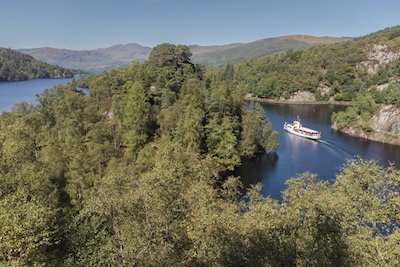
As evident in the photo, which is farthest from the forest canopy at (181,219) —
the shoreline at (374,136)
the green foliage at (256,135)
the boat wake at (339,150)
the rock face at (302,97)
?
the rock face at (302,97)

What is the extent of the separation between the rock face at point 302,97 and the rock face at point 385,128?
230ft

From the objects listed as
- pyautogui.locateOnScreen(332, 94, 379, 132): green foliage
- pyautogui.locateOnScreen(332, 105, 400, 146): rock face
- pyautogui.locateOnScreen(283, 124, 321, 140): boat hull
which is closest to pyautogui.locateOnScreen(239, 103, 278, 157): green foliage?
pyautogui.locateOnScreen(283, 124, 321, 140): boat hull

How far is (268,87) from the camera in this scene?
17275cm

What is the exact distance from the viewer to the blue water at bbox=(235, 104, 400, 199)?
6047 cm

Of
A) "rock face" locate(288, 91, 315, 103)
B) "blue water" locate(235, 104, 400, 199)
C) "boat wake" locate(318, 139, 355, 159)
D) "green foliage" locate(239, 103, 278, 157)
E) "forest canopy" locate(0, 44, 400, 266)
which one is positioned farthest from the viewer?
"rock face" locate(288, 91, 315, 103)

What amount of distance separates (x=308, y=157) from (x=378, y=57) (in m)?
135

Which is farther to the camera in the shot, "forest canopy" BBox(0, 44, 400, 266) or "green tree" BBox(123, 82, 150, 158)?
"green tree" BBox(123, 82, 150, 158)

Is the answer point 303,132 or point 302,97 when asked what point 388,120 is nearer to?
point 303,132

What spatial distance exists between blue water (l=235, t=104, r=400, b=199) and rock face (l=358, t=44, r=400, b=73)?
8531 centimetres

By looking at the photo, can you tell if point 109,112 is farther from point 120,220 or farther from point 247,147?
point 120,220

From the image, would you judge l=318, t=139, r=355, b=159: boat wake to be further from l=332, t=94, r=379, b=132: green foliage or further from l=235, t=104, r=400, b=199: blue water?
l=332, t=94, r=379, b=132: green foliage

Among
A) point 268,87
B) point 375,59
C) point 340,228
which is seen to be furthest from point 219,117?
point 375,59

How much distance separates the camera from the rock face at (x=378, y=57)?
570 feet

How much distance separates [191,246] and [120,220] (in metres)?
5.26
